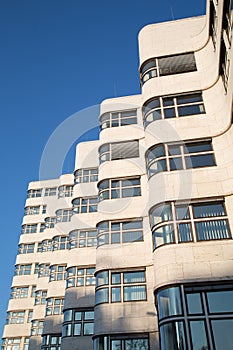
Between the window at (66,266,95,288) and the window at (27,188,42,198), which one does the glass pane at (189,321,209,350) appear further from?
the window at (27,188,42,198)

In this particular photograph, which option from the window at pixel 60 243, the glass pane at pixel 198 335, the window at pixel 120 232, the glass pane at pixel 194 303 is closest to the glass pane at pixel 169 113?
the window at pixel 120 232

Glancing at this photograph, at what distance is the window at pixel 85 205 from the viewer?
82.0 ft

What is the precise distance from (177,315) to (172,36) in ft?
48.1

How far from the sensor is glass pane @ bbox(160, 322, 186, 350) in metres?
11.2

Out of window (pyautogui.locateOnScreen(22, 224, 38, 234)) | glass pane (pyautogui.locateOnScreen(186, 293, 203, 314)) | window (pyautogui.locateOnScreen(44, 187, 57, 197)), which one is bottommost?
glass pane (pyautogui.locateOnScreen(186, 293, 203, 314))

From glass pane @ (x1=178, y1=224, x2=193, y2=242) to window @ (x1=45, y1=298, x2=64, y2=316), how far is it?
55.7 ft

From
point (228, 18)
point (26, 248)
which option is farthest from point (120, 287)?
point (26, 248)

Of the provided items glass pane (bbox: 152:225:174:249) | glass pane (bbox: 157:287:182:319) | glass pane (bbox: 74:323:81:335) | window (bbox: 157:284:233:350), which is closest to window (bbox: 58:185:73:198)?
glass pane (bbox: 74:323:81:335)

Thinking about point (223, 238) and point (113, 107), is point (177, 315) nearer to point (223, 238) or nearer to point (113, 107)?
point (223, 238)

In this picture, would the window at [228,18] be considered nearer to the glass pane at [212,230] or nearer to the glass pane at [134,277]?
the glass pane at [212,230]

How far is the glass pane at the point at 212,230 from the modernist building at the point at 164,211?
39mm

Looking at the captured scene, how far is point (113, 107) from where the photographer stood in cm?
2297

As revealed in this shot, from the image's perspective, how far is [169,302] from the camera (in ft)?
40.1

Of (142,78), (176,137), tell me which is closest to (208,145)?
(176,137)
